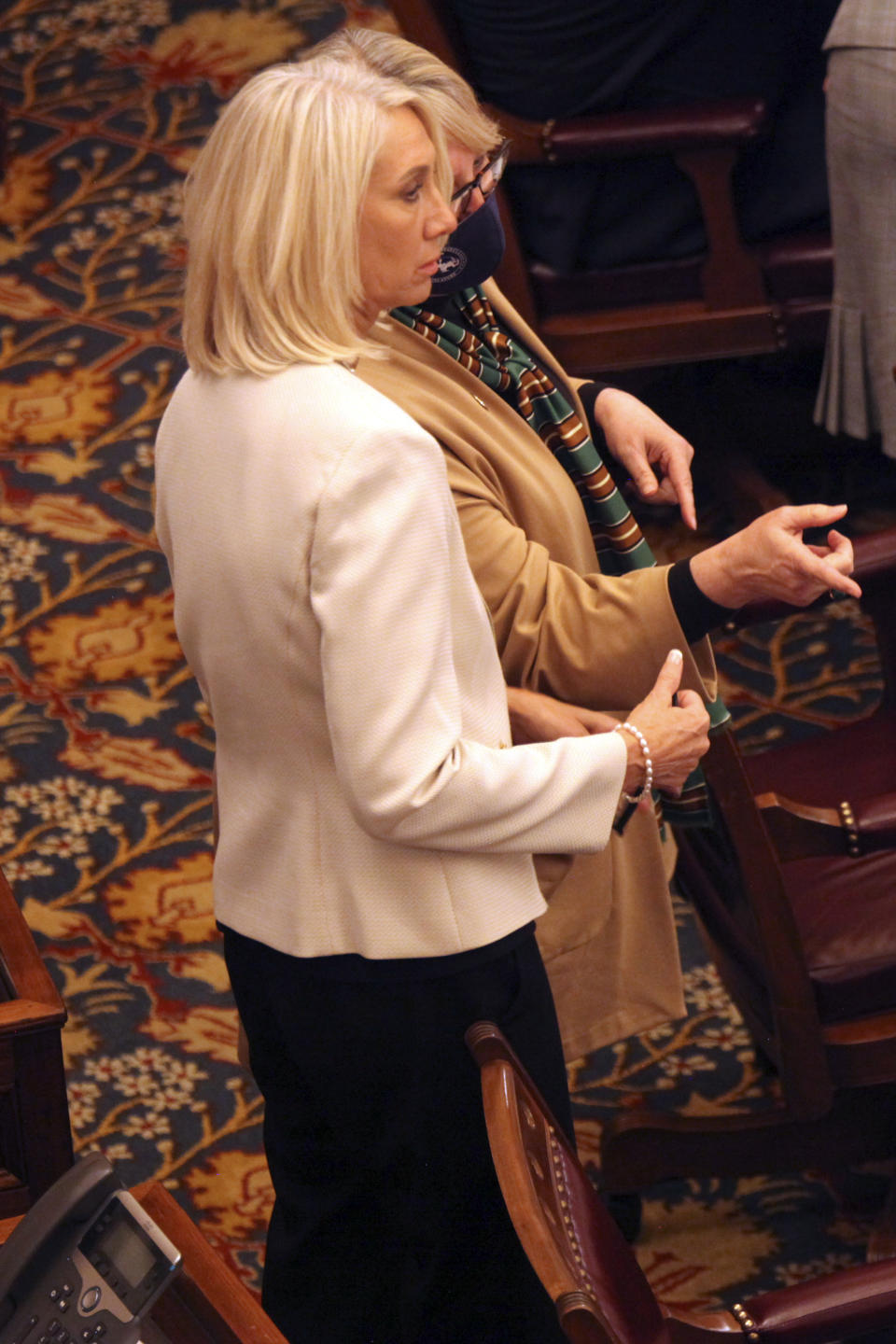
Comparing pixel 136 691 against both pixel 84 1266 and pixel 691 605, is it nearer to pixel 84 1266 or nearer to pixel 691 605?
pixel 691 605

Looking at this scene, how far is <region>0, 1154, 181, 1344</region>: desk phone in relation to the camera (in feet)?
4.05

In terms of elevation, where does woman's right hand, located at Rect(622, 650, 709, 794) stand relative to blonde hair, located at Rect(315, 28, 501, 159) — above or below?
below

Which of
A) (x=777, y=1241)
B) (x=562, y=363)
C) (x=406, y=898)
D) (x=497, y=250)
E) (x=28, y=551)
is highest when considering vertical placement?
(x=497, y=250)

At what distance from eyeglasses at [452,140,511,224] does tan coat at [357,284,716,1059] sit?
138 mm

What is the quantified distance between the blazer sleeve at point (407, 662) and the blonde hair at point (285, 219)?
0.44ft

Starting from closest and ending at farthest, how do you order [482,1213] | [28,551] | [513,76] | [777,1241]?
[482,1213], [777,1241], [513,76], [28,551]

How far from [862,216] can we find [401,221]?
1683mm

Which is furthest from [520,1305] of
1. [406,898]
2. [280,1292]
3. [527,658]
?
[527,658]

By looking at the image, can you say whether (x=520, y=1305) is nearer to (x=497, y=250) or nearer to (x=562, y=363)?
(x=497, y=250)

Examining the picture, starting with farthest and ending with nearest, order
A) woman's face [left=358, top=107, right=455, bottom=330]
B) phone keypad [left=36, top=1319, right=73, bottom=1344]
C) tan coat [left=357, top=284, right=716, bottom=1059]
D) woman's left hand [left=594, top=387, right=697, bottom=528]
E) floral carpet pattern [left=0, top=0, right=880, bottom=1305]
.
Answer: floral carpet pattern [left=0, top=0, right=880, bottom=1305], woman's left hand [left=594, top=387, right=697, bottom=528], tan coat [left=357, top=284, right=716, bottom=1059], woman's face [left=358, top=107, right=455, bottom=330], phone keypad [left=36, top=1319, right=73, bottom=1344]

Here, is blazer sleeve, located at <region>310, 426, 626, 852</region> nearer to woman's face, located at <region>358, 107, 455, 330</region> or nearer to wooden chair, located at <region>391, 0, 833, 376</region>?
woman's face, located at <region>358, 107, 455, 330</region>

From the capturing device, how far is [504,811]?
150 cm

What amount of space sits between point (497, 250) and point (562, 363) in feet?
5.07

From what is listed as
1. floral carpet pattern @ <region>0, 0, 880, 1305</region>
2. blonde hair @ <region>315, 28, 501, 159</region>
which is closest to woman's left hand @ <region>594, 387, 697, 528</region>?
blonde hair @ <region>315, 28, 501, 159</region>
